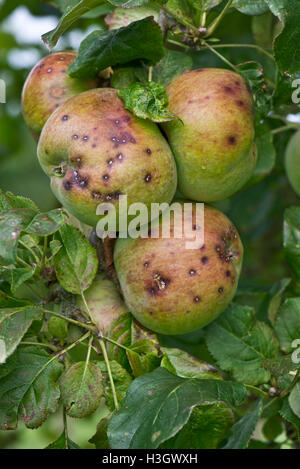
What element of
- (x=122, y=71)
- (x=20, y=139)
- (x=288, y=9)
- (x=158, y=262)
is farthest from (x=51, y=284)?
(x=20, y=139)

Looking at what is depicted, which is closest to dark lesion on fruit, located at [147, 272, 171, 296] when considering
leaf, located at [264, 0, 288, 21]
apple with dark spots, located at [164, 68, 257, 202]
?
apple with dark spots, located at [164, 68, 257, 202]

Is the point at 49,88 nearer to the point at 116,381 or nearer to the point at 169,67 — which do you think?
the point at 169,67

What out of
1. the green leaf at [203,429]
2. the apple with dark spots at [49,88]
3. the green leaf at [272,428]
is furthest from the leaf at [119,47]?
the green leaf at [272,428]

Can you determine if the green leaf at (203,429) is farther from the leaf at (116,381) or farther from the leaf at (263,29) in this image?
the leaf at (263,29)

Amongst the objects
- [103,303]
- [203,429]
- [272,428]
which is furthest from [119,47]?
[272,428]

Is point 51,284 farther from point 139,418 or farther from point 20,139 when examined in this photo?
point 20,139

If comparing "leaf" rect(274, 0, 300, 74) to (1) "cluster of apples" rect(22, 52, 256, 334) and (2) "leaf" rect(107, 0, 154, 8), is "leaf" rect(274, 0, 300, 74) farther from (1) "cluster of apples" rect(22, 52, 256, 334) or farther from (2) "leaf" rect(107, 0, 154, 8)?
(2) "leaf" rect(107, 0, 154, 8)
